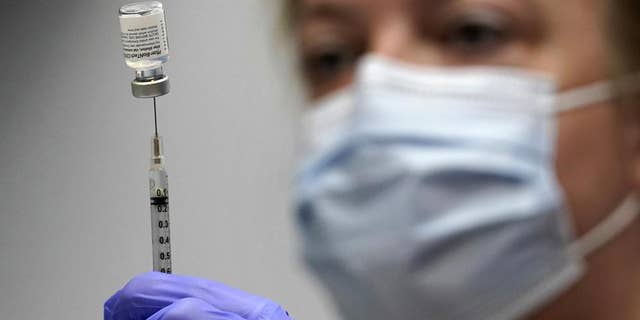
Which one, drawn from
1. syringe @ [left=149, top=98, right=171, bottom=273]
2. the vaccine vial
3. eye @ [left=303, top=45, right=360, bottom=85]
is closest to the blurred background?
syringe @ [left=149, top=98, right=171, bottom=273]

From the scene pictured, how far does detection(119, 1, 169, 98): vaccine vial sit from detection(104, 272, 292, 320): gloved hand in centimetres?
27

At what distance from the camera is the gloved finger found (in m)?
1.45

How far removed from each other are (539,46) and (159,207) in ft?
2.80

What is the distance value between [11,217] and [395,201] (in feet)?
6.05

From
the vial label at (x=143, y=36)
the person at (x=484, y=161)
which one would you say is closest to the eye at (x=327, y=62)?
Answer: the person at (x=484, y=161)

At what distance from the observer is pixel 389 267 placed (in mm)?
882

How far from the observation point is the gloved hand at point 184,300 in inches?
58.5

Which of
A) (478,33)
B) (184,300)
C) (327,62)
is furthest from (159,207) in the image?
(478,33)

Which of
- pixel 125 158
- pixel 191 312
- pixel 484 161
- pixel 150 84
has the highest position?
pixel 484 161

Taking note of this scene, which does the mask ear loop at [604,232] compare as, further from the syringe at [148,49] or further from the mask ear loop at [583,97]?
the syringe at [148,49]

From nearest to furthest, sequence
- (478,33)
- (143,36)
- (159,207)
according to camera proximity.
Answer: (478,33), (143,36), (159,207)

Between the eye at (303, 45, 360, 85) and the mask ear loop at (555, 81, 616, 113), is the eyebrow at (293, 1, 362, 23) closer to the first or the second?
the eye at (303, 45, 360, 85)

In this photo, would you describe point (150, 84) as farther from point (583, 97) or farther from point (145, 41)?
point (583, 97)

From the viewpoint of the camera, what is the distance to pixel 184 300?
146 cm
